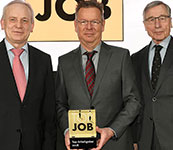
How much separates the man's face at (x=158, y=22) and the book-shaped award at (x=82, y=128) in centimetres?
104

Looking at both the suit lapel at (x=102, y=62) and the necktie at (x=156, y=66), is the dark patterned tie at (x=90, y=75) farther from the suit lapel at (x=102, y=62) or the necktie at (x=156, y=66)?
the necktie at (x=156, y=66)

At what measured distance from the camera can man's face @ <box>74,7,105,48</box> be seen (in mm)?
2121

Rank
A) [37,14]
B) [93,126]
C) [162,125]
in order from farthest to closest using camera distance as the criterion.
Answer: [37,14]
[162,125]
[93,126]

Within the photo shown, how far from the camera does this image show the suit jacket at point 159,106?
217cm

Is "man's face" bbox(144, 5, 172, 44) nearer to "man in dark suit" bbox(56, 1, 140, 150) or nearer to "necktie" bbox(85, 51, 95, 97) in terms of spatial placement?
"man in dark suit" bbox(56, 1, 140, 150)

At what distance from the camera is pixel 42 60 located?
6.69 ft

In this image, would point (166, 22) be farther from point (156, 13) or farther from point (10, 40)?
point (10, 40)

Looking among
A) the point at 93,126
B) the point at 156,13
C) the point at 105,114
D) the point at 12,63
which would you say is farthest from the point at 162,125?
the point at 12,63

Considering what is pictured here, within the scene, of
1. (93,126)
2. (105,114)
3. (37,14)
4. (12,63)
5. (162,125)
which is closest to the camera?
(93,126)

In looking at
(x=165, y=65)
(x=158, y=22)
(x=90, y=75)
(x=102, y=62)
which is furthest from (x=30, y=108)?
(x=158, y=22)

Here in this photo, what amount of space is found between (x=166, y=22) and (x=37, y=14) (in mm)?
1648

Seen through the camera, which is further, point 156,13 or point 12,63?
point 156,13

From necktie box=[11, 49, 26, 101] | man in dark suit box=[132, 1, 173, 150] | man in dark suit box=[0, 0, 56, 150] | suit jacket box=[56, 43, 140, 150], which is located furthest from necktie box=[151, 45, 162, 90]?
necktie box=[11, 49, 26, 101]

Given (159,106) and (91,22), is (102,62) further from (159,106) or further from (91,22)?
(159,106)
